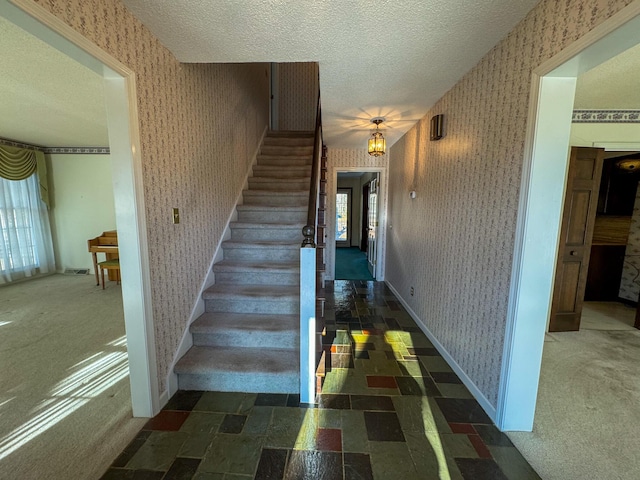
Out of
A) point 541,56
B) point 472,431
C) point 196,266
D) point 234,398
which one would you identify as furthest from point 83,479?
point 541,56

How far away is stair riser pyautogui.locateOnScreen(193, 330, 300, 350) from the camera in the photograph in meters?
2.08

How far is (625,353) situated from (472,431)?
218cm

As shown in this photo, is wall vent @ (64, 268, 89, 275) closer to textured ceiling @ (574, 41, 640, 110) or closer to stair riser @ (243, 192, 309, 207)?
stair riser @ (243, 192, 309, 207)

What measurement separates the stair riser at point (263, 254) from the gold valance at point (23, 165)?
4509mm

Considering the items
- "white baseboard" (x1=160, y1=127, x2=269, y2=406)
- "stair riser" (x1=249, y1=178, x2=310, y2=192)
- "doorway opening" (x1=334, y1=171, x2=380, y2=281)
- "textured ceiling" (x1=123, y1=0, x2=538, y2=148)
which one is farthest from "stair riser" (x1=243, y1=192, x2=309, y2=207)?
"doorway opening" (x1=334, y1=171, x2=380, y2=281)

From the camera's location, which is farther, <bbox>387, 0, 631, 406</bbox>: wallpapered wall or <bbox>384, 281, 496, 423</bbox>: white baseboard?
<bbox>384, 281, 496, 423</bbox>: white baseboard

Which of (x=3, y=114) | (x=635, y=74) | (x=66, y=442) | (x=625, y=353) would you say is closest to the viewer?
(x=66, y=442)

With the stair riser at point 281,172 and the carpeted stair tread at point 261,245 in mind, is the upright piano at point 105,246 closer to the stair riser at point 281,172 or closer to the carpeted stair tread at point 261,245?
the stair riser at point 281,172

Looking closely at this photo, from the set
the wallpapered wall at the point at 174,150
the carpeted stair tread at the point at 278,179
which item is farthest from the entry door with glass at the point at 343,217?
the wallpapered wall at the point at 174,150

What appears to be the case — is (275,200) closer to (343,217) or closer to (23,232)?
(23,232)

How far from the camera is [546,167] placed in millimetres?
1362

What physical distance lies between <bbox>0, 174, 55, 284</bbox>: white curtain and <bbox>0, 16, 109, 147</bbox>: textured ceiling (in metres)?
0.87

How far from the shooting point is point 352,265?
20.7 ft

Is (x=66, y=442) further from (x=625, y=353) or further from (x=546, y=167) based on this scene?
(x=625, y=353)
